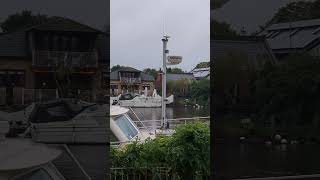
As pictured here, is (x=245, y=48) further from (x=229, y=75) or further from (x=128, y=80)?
(x=128, y=80)

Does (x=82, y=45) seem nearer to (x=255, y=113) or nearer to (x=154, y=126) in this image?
(x=255, y=113)

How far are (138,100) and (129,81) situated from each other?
34 centimetres

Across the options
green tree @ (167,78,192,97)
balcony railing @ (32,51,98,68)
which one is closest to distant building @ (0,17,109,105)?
balcony railing @ (32,51,98,68)

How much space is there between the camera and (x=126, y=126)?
531cm

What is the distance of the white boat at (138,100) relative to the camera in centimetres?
512

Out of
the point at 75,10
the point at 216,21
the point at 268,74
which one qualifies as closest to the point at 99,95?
the point at 75,10

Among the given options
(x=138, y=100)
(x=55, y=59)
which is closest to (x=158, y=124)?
(x=138, y=100)

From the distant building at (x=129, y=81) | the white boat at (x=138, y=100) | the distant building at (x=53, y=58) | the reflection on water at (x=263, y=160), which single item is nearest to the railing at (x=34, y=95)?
the distant building at (x=53, y=58)

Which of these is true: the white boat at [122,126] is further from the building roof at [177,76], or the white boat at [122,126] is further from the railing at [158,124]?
the building roof at [177,76]

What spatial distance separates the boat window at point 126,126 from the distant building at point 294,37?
5.95ft

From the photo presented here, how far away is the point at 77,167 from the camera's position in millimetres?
3658

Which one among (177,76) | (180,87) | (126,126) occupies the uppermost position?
(177,76)

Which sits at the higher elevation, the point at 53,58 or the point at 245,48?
the point at 245,48

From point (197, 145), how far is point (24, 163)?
1.72 metres
